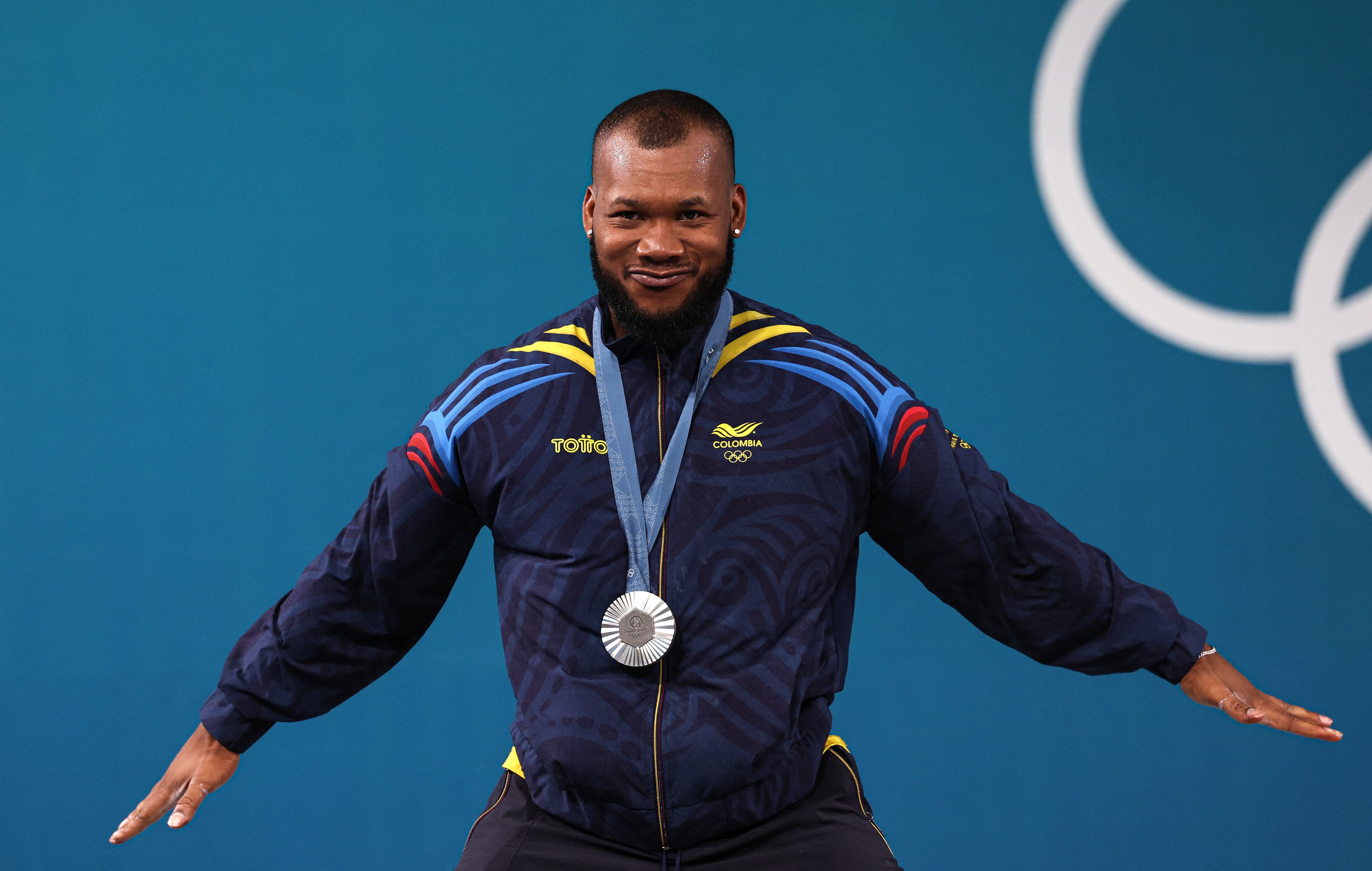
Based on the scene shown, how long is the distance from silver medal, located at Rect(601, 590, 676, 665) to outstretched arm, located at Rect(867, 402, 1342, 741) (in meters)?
0.34

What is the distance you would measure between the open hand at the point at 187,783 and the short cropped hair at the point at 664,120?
0.93 m

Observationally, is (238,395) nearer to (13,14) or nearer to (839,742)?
(13,14)

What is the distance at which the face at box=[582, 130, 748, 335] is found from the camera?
134cm

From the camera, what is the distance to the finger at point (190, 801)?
4.40 ft

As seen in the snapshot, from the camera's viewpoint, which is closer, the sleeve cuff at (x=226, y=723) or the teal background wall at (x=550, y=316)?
the sleeve cuff at (x=226, y=723)

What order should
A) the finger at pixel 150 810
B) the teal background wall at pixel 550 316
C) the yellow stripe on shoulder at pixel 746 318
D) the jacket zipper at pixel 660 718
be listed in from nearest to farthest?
1. the jacket zipper at pixel 660 718
2. the finger at pixel 150 810
3. the yellow stripe on shoulder at pixel 746 318
4. the teal background wall at pixel 550 316

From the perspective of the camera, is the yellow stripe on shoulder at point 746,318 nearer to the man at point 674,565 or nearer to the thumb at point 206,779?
the man at point 674,565

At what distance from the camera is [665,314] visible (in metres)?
1.38

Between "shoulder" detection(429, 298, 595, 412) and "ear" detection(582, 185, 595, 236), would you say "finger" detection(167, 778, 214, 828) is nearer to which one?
"shoulder" detection(429, 298, 595, 412)

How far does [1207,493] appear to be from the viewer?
93.6 inches

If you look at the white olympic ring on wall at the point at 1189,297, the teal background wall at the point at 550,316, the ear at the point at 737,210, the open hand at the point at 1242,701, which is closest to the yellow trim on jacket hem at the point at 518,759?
the open hand at the point at 1242,701

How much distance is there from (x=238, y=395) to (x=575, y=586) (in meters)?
1.33

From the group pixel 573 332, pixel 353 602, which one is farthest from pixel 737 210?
pixel 353 602

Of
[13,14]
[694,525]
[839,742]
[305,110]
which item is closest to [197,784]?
[694,525]
